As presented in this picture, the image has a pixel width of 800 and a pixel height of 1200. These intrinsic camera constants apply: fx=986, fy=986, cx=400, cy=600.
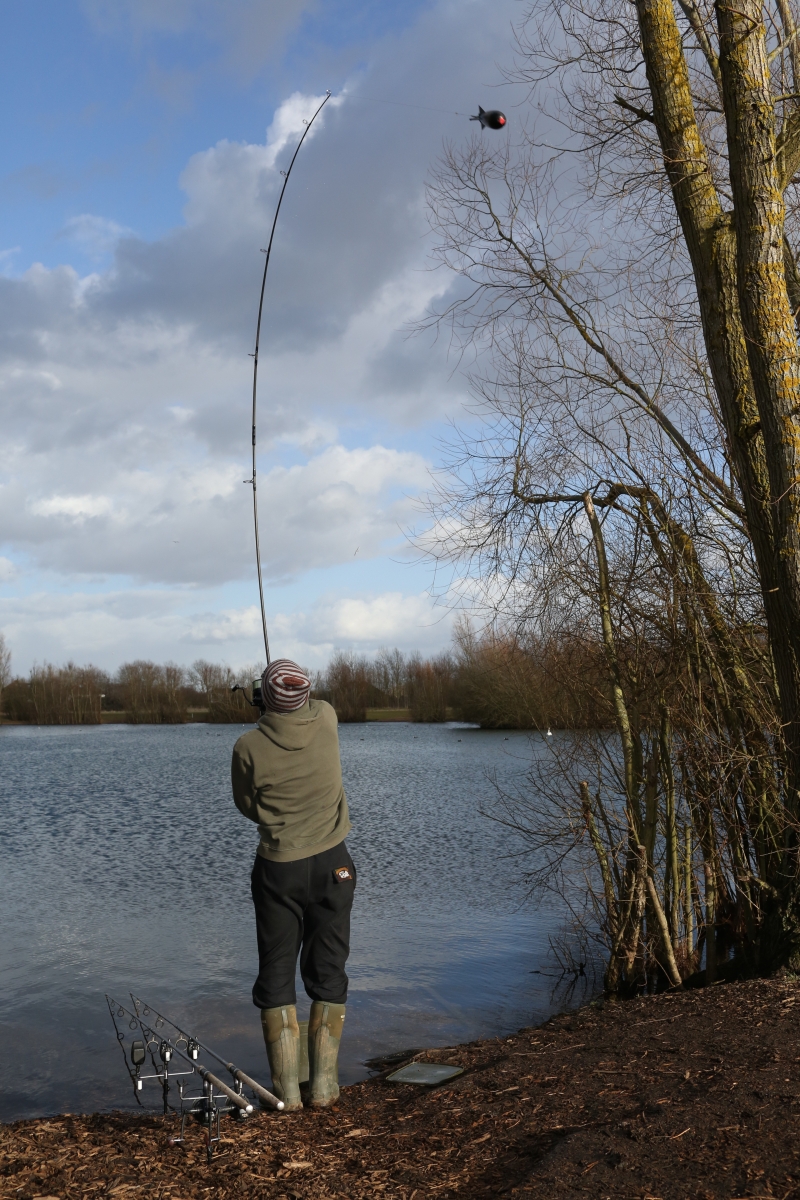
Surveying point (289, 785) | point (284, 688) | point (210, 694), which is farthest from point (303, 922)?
point (210, 694)

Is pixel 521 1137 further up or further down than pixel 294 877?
further down

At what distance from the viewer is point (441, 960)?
945cm

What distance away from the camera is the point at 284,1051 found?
4508mm

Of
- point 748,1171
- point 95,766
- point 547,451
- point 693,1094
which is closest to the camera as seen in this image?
point 748,1171

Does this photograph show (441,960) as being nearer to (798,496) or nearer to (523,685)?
(523,685)

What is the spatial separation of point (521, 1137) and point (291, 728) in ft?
6.36

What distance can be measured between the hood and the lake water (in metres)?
2.95

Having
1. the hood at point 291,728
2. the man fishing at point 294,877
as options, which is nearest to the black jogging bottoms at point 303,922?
the man fishing at point 294,877

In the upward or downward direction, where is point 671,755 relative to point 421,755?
upward

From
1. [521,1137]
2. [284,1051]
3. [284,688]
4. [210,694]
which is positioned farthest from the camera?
[210,694]

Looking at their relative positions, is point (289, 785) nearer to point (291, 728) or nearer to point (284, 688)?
point (291, 728)

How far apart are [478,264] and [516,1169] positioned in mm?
6759

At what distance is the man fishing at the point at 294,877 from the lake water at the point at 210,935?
2.04m

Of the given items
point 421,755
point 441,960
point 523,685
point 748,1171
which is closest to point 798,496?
point 523,685
